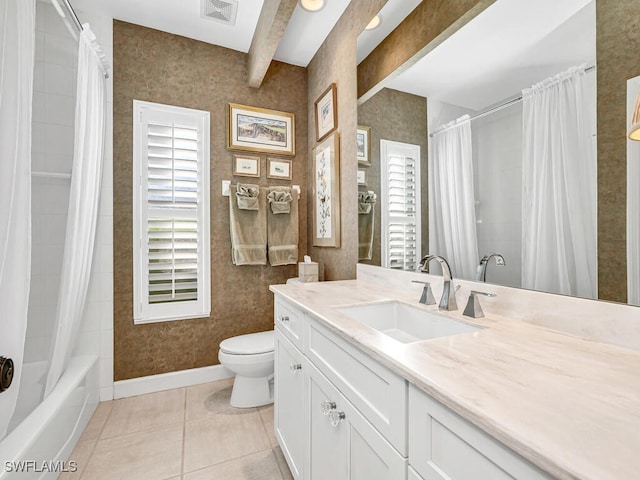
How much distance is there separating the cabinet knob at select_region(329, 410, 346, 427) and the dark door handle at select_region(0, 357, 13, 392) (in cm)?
115

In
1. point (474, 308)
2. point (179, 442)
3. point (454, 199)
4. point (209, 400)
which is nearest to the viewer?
point (474, 308)

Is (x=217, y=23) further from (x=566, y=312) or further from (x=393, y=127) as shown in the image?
(x=566, y=312)

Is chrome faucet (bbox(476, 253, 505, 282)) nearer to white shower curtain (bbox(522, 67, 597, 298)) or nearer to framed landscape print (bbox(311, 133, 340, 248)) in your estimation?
Result: white shower curtain (bbox(522, 67, 597, 298))

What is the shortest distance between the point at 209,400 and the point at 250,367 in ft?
1.69

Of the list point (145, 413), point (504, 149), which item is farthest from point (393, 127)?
point (145, 413)

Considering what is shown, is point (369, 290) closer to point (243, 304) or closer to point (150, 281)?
point (243, 304)

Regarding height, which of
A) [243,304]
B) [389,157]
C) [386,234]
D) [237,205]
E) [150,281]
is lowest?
[243,304]

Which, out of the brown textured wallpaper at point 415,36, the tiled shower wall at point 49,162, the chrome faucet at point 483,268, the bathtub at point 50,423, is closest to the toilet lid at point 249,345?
the bathtub at point 50,423

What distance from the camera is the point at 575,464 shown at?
0.36m

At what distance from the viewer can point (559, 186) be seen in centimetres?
93

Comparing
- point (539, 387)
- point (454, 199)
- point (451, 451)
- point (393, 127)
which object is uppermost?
point (393, 127)

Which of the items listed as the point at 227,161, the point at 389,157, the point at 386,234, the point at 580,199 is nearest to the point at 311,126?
the point at 227,161

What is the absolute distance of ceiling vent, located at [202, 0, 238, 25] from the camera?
2027mm

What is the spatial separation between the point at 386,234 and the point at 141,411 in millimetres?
2023
